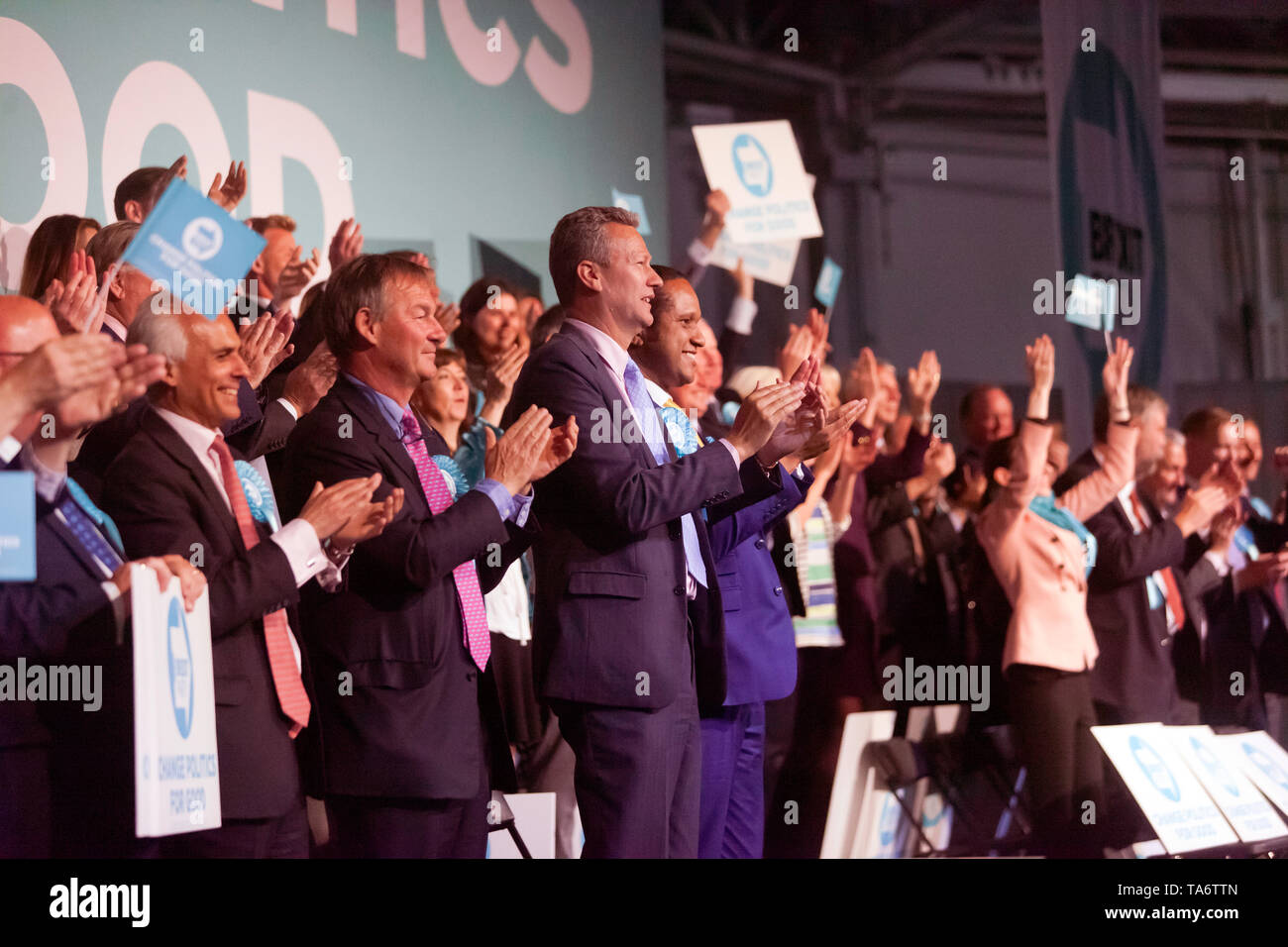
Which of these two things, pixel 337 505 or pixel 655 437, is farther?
pixel 655 437

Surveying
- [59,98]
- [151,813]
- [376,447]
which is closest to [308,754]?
[151,813]

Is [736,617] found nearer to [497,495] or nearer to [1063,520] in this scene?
[497,495]

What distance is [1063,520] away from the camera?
4789 mm

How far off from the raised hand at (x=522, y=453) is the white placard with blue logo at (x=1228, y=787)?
266cm

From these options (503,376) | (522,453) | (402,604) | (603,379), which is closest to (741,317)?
(503,376)

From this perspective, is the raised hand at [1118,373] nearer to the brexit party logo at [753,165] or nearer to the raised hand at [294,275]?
the brexit party logo at [753,165]

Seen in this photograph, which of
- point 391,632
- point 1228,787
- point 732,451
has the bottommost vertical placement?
point 1228,787

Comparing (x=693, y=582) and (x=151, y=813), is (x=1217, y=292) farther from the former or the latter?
(x=151, y=813)

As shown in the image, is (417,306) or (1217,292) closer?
(417,306)

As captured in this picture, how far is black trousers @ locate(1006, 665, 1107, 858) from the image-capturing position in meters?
4.64

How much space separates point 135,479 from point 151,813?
0.58 m

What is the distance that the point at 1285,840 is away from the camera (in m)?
4.54

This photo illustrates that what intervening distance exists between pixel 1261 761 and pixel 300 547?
138 inches

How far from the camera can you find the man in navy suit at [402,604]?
9.11 ft
